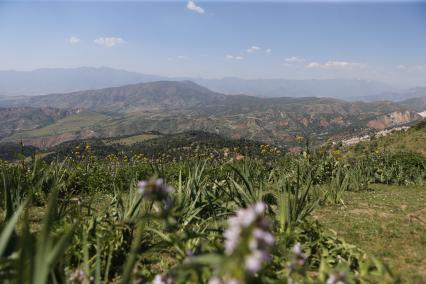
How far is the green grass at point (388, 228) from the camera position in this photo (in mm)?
4453

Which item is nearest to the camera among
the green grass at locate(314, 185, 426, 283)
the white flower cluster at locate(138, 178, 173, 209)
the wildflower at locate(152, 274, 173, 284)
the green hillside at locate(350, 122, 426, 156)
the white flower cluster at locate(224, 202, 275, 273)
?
the white flower cluster at locate(224, 202, 275, 273)

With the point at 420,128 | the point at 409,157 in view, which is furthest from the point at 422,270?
the point at 420,128

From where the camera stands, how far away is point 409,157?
1669 cm

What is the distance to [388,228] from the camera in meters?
6.06

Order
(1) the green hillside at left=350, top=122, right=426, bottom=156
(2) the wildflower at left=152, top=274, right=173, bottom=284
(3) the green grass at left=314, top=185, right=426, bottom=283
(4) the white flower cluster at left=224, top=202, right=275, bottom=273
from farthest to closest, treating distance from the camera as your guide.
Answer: (1) the green hillside at left=350, top=122, right=426, bottom=156, (3) the green grass at left=314, top=185, right=426, bottom=283, (2) the wildflower at left=152, top=274, right=173, bottom=284, (4) the white flower cluster at left=224, top=202, right=275, bottom=273

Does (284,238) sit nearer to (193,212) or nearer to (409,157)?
(193,212)

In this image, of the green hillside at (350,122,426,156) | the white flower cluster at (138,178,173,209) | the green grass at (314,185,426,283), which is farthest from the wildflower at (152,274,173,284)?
the green hillside at (350,122,426,156)

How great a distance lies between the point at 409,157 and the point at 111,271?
16003 millimetres

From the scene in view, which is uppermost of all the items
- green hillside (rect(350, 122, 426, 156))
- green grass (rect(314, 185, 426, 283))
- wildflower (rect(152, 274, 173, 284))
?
wildflower (rect(152, 274, 173, 284))

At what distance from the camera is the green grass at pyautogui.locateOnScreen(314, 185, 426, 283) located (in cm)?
445

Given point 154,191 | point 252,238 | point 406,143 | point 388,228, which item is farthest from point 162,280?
point 406,143

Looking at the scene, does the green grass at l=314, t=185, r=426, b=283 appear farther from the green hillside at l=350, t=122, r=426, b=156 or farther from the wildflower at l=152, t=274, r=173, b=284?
the green hillside at l=350, t=122, r=426, b=156

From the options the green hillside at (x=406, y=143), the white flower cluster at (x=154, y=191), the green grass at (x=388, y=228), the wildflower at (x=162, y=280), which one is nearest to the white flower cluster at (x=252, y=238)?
the white flower cluster at (x=154, y=191)

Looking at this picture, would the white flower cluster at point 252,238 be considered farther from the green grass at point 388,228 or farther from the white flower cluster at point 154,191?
the green grass at point 388,228
